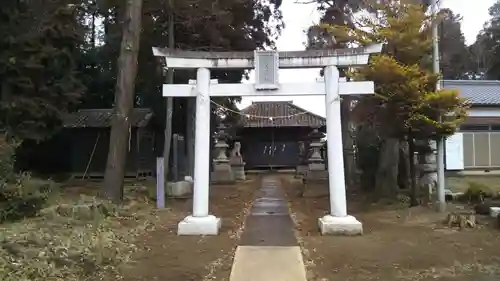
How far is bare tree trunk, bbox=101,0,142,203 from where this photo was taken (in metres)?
12.9

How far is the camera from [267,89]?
10.6m

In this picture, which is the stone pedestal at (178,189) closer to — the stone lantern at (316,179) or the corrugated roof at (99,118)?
the stone lantern at (316,179)

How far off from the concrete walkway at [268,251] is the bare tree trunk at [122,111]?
354 cm

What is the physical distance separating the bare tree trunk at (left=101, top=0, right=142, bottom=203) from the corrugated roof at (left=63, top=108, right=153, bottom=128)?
1413 cm

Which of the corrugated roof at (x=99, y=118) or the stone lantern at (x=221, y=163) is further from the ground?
the corrugated roof at (x=99, y=118)

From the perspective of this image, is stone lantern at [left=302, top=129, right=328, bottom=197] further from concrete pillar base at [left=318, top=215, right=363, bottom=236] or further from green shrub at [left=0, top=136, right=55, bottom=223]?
green shrub at [left=0, top=136, right=55, bottom=223]

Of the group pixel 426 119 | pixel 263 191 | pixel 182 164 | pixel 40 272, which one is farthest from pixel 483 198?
pixel 182 164

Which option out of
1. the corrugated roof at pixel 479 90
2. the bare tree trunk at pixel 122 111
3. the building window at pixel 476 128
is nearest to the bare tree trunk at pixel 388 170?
the bare tree trunk at pixel 122 111

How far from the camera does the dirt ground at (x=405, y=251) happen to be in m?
7.05

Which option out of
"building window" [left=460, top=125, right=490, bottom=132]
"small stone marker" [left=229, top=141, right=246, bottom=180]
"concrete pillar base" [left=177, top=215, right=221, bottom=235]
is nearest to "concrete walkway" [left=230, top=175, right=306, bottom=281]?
"concrete pillar base" [left=177, top=215, right=221, bottom=235]

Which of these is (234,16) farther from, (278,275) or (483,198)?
(278,275)

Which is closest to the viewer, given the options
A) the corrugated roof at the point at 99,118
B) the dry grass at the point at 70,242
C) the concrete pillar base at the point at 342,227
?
the dry grass at the point at 70,242

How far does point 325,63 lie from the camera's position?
34.9 feet

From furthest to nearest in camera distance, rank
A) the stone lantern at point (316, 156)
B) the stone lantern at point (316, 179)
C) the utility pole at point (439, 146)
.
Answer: the stone lantern at point (316, 156) → the stone lantern at point (316, 179) → the utility pole at point (439, 146)
